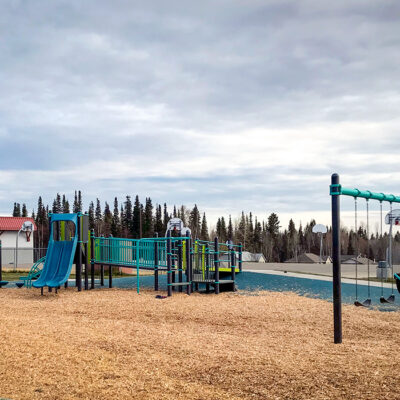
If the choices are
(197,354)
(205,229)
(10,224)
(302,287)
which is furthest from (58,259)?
(205,229)

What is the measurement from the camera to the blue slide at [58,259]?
15437 millimetres

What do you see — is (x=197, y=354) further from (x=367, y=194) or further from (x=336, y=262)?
(x=367, y=194)

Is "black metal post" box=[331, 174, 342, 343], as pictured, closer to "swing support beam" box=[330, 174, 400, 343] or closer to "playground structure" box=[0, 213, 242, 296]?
"swing support beam" box=[330, 174, 400, 343]

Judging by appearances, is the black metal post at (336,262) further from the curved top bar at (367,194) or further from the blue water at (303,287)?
the blue water at (303,287)

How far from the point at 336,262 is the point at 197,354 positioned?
2500 mm

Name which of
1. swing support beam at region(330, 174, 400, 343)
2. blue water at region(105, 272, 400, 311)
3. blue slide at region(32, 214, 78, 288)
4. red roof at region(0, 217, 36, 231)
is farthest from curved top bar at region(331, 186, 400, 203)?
red roof at region(0, 217, 36, 231)

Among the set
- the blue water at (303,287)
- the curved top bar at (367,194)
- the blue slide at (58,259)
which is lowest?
the blue water at (303,287)

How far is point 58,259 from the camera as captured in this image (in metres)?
16.1

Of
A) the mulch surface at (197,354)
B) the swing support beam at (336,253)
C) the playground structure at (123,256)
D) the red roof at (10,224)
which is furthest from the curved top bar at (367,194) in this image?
the red roof at (10,224)

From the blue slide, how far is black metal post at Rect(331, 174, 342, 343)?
959 centimetres

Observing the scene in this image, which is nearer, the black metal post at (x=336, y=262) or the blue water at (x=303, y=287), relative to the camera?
the black metal post at (x=336, y=262)

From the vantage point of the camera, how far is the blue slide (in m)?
15.4

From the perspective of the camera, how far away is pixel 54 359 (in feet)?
21.2

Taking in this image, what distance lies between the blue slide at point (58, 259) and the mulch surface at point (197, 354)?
3.73 m
